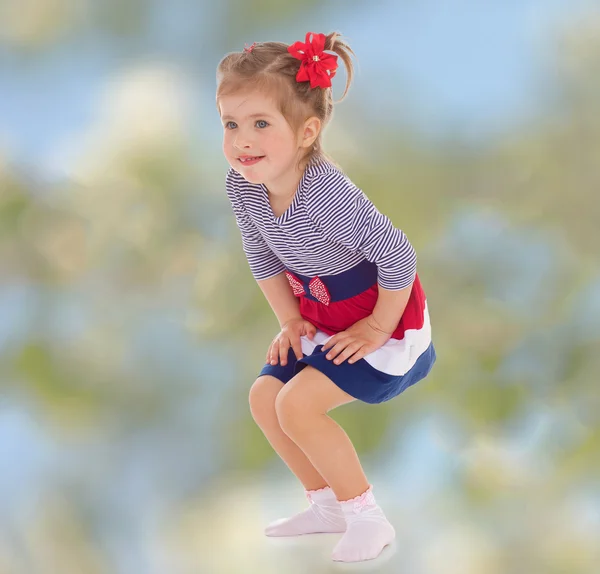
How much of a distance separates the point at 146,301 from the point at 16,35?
0.66 m

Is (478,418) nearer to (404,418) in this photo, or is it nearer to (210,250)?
(404,418)

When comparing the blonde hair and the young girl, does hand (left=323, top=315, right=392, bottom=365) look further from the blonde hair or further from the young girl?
the blonde hair

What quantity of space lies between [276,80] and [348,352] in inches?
17.1

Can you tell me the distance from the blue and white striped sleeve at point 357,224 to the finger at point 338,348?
118 mm

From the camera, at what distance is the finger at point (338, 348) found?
1511 millimetres

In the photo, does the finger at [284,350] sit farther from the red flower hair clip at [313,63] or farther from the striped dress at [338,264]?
the red flower hair clip at [313,63]

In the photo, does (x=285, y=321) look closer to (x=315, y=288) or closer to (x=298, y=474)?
(x=315, y=288)

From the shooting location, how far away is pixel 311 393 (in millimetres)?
1486

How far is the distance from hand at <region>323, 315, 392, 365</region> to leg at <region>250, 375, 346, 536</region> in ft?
0.40

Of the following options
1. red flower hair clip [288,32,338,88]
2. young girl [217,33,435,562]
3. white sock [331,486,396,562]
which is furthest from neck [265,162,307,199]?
white sock [331,486,396,562]

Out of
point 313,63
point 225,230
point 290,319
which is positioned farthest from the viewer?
point 225,230

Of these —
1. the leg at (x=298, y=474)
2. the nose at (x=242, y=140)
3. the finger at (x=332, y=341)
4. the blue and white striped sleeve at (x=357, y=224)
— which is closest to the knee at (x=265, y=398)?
the leg at (x=298, y=474)

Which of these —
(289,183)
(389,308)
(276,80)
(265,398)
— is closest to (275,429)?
(265,398)

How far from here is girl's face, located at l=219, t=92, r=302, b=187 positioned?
4.72ft
